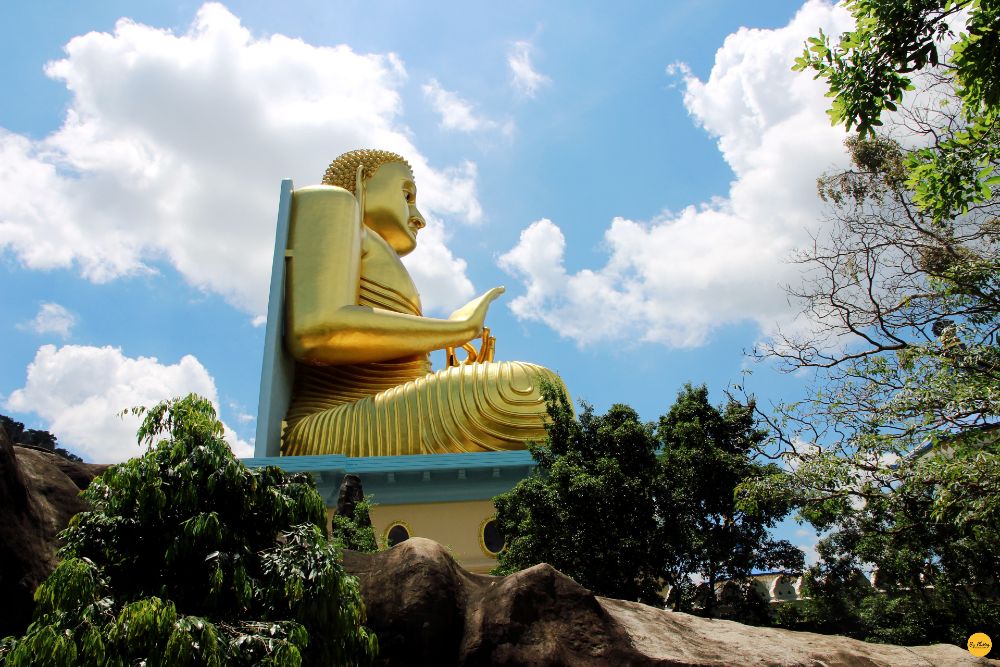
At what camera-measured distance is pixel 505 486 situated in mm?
12125

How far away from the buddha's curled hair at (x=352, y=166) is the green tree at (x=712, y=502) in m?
8.19

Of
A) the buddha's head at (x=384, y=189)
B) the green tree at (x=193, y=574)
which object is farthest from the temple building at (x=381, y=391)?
the green tree at (x=193, y=574)

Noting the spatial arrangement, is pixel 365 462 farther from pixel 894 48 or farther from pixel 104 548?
pixel 894 48

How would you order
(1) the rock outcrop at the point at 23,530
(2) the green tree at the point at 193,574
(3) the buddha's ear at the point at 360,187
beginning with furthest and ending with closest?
(3) the buddha's ear at the point at 360,187, (1) the rock outcrop at the point at 23,530, (2) the green tree at the point at 193,574

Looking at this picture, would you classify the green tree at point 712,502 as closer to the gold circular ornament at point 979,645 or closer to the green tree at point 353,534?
the gold circular ornament at point 979,645

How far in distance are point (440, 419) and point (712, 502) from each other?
4373 millimetres

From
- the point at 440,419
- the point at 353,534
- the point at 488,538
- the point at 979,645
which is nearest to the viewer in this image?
the point at 353,534

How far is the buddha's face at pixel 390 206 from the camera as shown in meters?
15.9

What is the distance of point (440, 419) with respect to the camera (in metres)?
12.6

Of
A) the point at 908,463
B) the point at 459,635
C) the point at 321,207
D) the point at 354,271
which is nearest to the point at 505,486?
the point at 354,271

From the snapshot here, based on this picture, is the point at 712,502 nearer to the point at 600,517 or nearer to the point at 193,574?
the point at 600,517

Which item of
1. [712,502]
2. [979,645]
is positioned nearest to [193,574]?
[712,502]

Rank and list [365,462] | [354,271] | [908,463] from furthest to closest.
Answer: [354,271] < [365,462] < [908,463]

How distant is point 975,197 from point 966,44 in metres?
1.00
